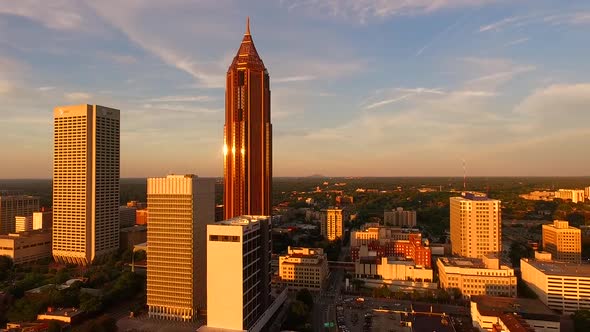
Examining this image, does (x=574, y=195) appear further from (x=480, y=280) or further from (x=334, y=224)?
(x=480, y=280)

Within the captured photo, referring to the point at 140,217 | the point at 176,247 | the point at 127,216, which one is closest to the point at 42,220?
the point at 127,216

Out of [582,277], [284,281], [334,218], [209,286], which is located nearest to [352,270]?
[284,281]

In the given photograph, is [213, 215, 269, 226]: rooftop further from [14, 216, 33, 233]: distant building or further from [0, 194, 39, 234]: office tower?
[0, 194, 39, 234]: office tower

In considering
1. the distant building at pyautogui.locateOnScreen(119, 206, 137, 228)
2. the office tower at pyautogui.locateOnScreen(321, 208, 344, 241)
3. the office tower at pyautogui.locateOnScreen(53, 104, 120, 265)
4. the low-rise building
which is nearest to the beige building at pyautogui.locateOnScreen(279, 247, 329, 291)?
the low-rise building

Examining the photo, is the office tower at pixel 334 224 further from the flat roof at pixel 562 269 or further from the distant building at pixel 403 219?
the flat roof at pixel 562 269

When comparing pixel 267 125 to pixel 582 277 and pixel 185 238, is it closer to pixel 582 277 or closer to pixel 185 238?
pixel 185 238

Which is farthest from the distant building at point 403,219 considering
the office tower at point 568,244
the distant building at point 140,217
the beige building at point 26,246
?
the beige building at point 26,246
